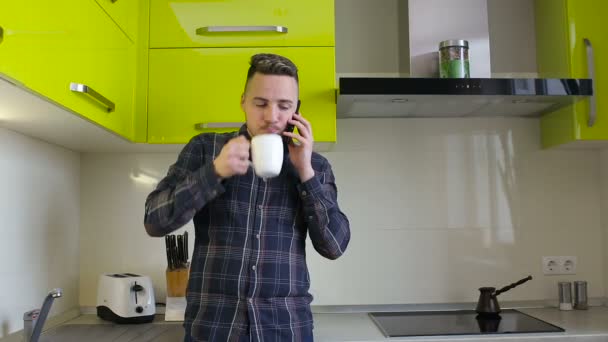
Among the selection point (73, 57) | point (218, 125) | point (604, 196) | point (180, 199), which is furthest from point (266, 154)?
point (604, 196)

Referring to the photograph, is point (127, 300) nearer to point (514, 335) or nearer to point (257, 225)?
point (257, 225)

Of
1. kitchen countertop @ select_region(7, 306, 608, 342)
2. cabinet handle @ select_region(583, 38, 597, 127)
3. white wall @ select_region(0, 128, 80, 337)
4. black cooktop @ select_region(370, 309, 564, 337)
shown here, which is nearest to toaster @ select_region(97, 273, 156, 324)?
kitchen countertop @ select_region(7, 306, 608, 342)

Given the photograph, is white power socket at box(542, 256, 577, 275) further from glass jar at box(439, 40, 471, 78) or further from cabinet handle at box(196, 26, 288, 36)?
cabinet handle at box(196, 26, 288, 36)

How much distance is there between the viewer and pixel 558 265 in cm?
221

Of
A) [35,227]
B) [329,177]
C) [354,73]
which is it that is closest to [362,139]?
[354,73]

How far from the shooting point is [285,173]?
1.35 meters

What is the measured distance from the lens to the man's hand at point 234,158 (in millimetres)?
1112

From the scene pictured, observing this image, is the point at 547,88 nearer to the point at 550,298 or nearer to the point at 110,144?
the point at 550,298

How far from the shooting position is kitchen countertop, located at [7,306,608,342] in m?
1.71

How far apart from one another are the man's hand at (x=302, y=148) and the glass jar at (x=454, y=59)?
94 centimetres

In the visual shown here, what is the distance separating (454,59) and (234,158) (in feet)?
3.80

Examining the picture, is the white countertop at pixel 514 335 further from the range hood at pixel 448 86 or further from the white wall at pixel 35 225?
the white wall at pixel 35 225

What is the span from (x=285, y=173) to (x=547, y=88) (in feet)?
3.23

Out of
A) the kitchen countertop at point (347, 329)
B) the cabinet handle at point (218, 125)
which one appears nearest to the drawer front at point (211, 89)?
the cabinet handle at point (218, 125)
